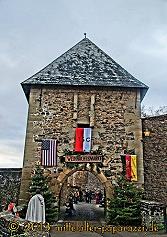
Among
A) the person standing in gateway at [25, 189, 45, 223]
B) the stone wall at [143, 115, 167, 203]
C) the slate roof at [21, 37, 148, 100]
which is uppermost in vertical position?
the slate roof at [21, 37, 148, 100]

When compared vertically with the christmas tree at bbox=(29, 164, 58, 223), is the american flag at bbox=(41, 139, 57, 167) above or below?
above

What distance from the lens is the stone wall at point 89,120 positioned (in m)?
12.8

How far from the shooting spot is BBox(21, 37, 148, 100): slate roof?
13516 millimetres

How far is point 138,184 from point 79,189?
13.8 metres

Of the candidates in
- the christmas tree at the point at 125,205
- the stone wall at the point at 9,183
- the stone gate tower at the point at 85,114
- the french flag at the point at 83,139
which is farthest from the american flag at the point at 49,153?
the christmas tree at the point at 125,205

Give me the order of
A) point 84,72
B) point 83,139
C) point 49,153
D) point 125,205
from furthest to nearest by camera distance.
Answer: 1. point 84,72
2. point 83,139
3. point 49,153
4. point 125,205

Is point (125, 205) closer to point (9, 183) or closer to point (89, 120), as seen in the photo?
point (89, 120)

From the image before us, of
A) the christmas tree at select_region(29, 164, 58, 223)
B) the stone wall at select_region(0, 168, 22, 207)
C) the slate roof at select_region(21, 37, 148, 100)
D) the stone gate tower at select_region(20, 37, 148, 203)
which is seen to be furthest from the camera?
the stone wall at select_region(0, 168, 22, 207)

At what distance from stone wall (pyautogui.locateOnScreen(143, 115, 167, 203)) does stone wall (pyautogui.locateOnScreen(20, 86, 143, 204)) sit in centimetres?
54

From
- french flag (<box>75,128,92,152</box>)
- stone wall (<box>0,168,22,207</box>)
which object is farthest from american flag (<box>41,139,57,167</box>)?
stone wall (<box>0,168,22,207</box>)

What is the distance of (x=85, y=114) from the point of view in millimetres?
13258

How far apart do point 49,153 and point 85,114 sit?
95.1 inches

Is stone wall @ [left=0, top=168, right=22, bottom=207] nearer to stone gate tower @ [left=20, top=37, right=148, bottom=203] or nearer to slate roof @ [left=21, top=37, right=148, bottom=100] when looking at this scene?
stone gate tower @ [left=20, top=37, right=148, bottom=203]

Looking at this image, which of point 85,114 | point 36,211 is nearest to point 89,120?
point 85,114
